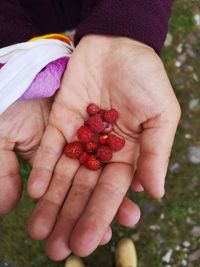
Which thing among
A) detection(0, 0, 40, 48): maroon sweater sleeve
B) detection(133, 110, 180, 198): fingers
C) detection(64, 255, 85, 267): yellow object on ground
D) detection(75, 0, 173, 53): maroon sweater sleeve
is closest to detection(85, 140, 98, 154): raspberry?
detection(133, 110, 180, 198): fingers

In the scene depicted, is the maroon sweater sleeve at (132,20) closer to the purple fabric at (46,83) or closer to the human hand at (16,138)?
the purple fabric at (46,83)

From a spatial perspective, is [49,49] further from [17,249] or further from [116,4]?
[17,249]

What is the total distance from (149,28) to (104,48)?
0.78ft

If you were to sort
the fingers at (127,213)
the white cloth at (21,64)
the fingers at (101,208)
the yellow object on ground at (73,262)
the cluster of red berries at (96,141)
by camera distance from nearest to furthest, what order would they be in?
the fingers at (101,208), the fingers at (127,213), the cluster of red berries at (96,141), the white cloth at (21,64), the yellow object on ground at (73,262)

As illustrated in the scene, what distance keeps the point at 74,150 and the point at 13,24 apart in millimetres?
785

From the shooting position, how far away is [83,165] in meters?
1.89

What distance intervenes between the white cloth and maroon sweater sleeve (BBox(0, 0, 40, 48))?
0.42ft

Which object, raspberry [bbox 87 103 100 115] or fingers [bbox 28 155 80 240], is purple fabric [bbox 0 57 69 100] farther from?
fingers [bbox 28 155 80 240]

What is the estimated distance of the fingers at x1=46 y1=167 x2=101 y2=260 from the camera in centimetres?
167

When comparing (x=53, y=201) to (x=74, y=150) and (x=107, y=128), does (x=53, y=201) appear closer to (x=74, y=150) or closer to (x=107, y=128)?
(x=74, y=150)

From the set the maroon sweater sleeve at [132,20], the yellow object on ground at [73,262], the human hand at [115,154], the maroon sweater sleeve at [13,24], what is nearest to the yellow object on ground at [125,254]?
the yellow object on ground at [73,262]

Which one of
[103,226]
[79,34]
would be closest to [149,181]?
[103,226]

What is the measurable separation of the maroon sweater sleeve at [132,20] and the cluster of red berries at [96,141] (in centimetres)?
39

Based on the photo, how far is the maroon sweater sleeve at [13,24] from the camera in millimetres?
2162
